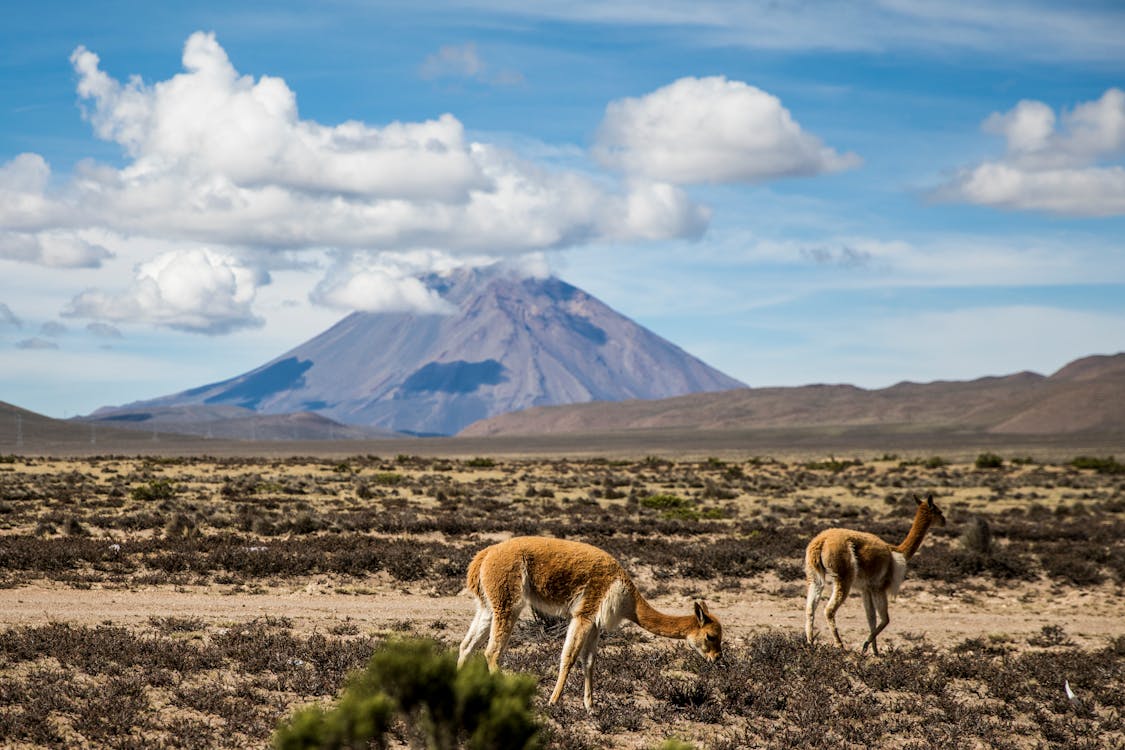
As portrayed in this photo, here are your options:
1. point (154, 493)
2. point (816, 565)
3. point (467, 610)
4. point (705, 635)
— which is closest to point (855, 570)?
point (816, 565)

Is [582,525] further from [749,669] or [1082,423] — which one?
[1082,423]

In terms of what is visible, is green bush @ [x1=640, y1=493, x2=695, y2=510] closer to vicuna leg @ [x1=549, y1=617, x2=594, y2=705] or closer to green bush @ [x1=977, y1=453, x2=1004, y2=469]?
vicuna leg @ [x1=549, y1=617, x2=594, y2=705]

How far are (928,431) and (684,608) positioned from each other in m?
152

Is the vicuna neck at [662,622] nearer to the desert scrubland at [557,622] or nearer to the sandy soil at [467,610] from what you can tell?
the desert scrubland at [557,622]

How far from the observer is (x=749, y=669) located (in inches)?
433

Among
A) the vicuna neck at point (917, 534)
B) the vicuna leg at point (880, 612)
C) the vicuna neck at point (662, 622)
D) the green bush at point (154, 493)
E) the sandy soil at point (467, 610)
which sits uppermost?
the vicuna neck at point (917, 534)

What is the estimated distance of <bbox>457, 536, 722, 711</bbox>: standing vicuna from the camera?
8.77 m

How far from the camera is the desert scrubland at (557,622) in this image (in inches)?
359

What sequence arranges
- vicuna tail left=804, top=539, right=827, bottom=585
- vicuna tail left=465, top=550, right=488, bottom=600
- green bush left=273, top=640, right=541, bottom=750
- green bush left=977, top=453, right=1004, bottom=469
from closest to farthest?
green bush left=273, top=640, right=541, bottom=750, vicuna tail left=465, top=550, right=488, bottom=600, vicuna tail left=804, top=539, right=827, bottom=585, green bush left=977, top=453, right=1004, bottom=469

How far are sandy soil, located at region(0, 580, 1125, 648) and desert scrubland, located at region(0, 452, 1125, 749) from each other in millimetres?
78

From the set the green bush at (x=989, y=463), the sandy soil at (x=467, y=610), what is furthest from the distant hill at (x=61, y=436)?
the sandy soil at (x=467, y=610)

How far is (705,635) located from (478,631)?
2.17 meters

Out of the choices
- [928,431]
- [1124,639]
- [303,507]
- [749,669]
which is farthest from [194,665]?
[928,431]

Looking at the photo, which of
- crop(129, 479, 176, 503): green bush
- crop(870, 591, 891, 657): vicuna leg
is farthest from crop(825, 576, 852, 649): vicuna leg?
crop(129, 479, 176, 503): green bush
